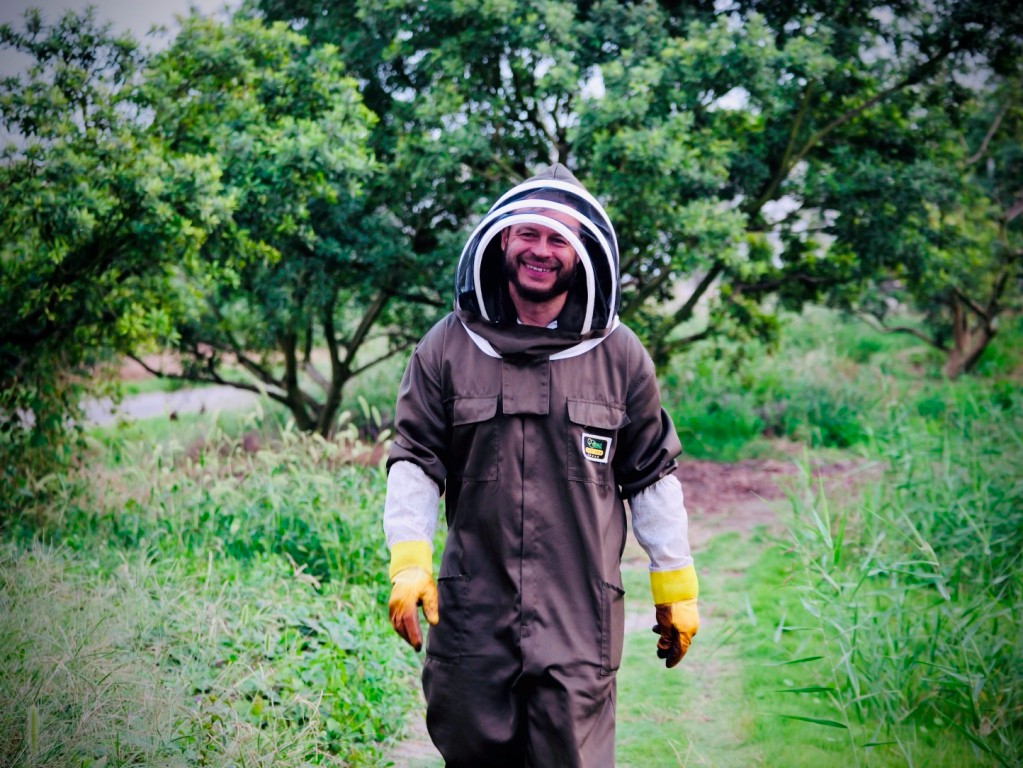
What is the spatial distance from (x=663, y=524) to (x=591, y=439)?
38cm

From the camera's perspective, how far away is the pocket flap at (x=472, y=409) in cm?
266

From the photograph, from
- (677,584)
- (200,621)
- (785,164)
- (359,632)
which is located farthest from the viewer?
(785,164)

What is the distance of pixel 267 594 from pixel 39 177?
2571mm

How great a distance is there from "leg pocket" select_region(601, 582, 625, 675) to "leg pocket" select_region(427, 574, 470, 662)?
418 millimetres

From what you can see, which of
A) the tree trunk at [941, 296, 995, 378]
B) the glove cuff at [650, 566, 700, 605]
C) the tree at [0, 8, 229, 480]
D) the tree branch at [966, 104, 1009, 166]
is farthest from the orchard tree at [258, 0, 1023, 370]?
the tree trunk at [941, 296, 995, 378]

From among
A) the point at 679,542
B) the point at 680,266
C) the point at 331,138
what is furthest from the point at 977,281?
the point at 679,542

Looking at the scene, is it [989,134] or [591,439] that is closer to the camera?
[591,439]

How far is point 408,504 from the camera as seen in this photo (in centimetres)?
269

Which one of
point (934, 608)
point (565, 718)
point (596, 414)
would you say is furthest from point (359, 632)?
point (934, 608)

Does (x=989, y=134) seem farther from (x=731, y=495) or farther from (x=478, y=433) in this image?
(x=478, y=433)

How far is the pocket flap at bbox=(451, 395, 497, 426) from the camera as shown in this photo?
266cm

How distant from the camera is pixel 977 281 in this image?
1195 cm

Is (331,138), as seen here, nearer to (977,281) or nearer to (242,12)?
(242,12)

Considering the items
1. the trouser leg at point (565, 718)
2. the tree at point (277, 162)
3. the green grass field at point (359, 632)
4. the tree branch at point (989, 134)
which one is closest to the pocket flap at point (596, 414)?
the trouser leg at point (565, 718)
